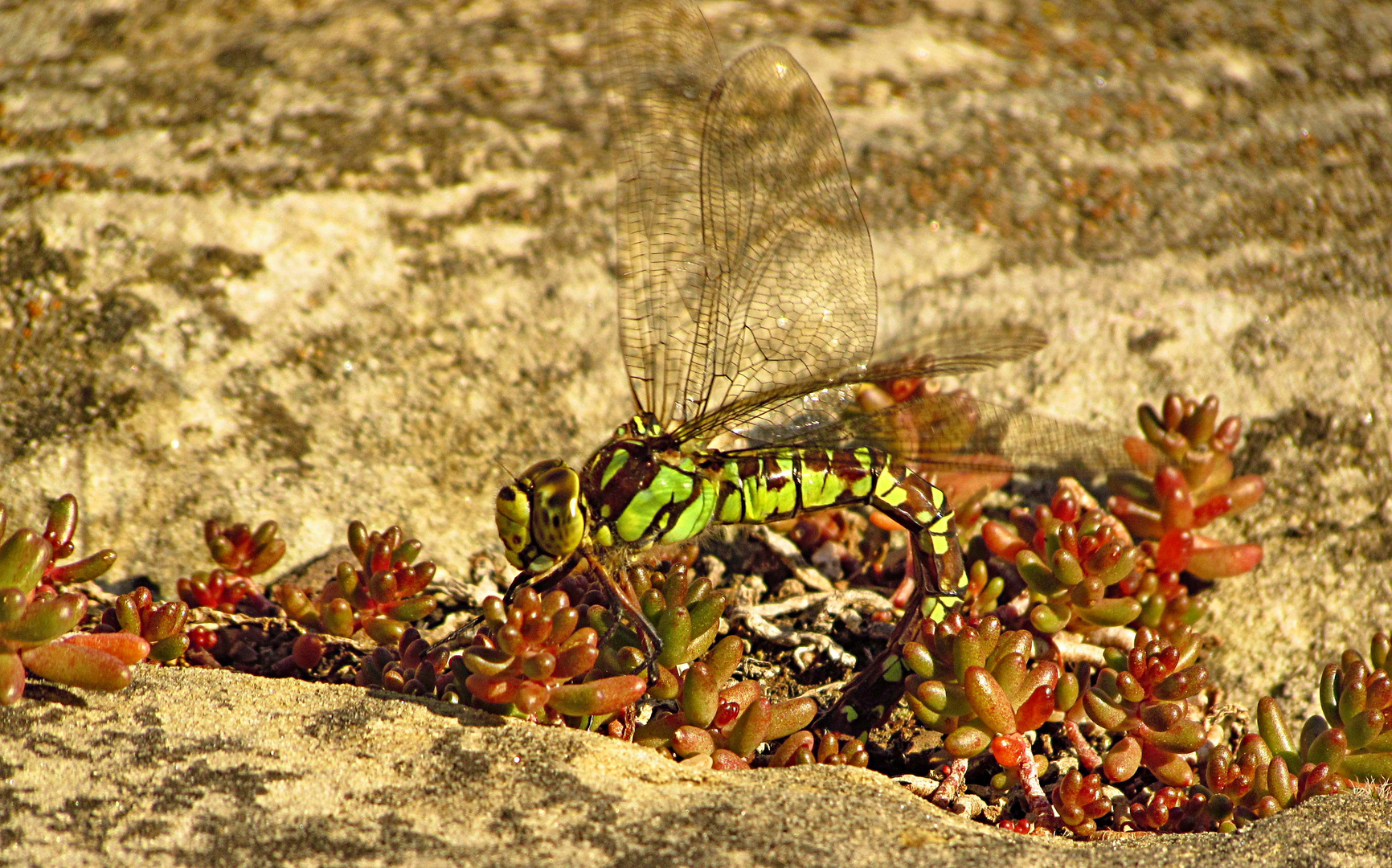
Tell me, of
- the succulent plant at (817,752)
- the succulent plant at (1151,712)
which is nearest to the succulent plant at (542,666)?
the succulent plant at (817,752)

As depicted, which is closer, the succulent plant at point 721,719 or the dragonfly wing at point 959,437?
the succulent plant at point 721,719

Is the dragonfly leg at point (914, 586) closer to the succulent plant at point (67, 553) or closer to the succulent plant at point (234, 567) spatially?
the succulent plant at point (234, 567)

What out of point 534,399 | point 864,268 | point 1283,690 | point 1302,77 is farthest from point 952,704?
point 1302,77

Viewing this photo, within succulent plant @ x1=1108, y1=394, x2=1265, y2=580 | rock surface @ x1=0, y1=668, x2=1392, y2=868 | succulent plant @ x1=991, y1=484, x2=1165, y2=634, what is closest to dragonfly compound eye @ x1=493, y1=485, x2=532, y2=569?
rock surface @ x1=0, y1=668, x2=1392, y2=868

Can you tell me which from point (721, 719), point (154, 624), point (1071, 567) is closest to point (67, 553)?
point (154, 624)

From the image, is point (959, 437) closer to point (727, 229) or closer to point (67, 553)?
point (727, 229)
